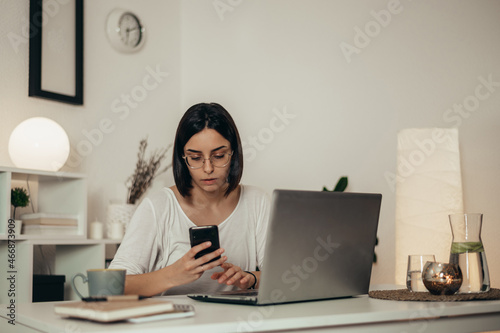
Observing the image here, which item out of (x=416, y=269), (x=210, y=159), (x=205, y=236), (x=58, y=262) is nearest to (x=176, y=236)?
(x=210, y=159)

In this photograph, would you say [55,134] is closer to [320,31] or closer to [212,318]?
[320,31]

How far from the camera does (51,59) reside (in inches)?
116

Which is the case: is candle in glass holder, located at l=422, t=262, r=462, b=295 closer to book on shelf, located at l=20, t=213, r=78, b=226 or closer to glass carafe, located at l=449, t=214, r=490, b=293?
glass carafe, located at l=449, t=214, r=490, b=293

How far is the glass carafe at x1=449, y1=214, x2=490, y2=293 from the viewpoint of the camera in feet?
4.57

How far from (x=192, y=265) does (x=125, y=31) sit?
2384 millimetres

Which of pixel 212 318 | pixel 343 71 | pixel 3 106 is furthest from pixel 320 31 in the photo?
pixel 212 318

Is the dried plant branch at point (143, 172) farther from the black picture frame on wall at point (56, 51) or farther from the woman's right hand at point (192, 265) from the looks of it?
the woman's right hand at point (192, 265)

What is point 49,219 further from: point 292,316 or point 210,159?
point 292,316

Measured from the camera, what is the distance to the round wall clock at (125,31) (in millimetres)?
3320

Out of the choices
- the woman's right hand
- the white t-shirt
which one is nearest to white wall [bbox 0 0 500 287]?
the white t-shirt

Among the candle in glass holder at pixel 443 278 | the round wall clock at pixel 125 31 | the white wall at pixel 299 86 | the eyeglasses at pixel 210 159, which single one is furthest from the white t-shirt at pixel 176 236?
the round wall clock at pixel 125 31

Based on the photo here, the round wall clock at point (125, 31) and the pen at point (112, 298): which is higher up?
the round wall clock at point (125, 31)

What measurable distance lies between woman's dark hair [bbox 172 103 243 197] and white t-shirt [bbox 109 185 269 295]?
0.07m

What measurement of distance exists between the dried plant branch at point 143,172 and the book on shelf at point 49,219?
1.59 ft
